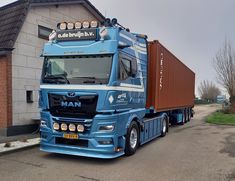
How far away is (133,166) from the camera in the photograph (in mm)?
7797

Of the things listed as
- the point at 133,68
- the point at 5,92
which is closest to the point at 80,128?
the point at 133,68

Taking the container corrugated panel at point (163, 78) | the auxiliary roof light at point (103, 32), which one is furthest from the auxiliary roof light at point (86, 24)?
the container corrugated panel at point (163, 78)

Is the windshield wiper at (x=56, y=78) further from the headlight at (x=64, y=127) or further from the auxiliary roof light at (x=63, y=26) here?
the auxiliary roof light at (x=63, y=26)

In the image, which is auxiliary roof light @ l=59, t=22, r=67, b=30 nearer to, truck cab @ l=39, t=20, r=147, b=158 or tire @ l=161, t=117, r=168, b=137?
truck cab @ l=39, t=20, r=147, b=158

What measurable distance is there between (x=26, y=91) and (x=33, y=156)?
466cm

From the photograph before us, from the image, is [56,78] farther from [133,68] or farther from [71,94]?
[133,68]

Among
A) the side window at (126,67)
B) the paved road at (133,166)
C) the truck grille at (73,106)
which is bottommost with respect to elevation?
the paved road at (133,166)

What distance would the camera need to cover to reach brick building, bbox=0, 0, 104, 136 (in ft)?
38.9

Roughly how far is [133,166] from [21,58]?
285 inches

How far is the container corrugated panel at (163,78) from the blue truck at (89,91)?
229cm

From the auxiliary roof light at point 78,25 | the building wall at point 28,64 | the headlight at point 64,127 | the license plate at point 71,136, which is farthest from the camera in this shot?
the building wall at point 28,64

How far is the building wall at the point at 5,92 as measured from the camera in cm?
1178

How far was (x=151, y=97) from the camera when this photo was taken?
447 inches

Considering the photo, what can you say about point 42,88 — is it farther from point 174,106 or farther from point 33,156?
point 174,106
